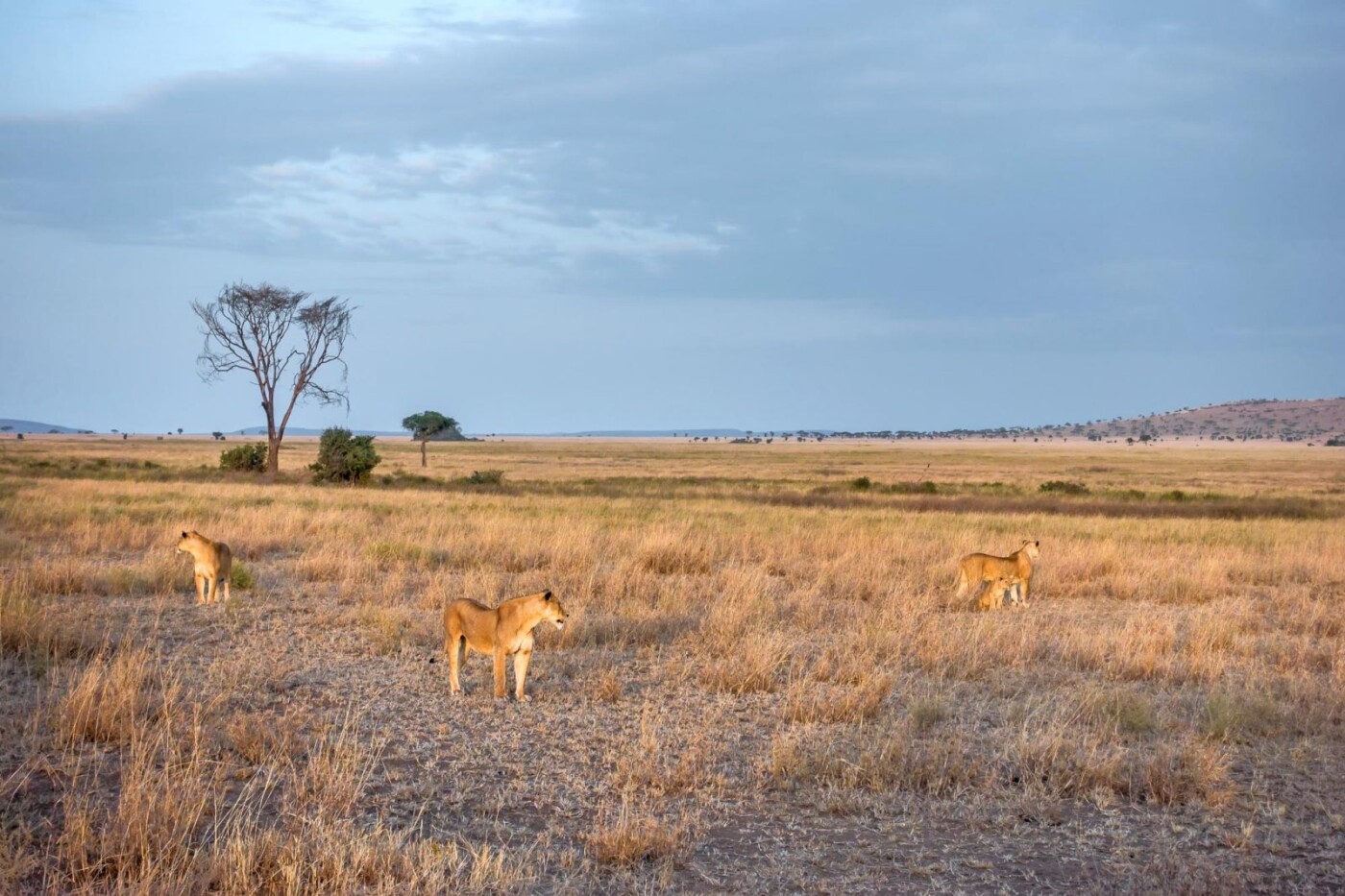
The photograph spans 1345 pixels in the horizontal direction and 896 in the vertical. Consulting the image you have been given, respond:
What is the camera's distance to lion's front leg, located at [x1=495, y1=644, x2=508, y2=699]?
8672 millimetres

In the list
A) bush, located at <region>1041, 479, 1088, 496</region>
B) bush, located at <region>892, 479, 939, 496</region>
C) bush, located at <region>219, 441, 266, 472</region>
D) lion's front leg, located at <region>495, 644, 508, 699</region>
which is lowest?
bush, located at <region>1041, 479, 1088, 496</region>

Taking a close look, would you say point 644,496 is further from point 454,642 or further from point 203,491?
point 454,642

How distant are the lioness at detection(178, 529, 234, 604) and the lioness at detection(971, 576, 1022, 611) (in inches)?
382

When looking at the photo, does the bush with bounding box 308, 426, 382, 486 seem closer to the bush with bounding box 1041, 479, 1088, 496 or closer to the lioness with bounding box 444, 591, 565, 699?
the bush with bounding box 1041, 479, 1088, 496

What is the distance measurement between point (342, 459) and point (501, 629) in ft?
126

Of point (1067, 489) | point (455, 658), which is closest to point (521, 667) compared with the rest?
point (455, 658)

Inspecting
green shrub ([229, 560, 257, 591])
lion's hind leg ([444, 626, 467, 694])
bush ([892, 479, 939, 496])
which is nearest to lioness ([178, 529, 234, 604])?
green shrub ([229, 560, 257, 591])

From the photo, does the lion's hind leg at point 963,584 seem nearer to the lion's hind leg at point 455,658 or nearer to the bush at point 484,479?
the lion's hind leg at point 455,658

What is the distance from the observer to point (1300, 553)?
19.9 m

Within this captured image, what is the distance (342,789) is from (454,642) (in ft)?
9.88

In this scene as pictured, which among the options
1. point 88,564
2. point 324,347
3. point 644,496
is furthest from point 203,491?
point 324,347

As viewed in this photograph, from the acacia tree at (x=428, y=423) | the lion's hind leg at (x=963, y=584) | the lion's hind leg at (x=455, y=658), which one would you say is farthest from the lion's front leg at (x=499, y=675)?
the acacia tree at (x=428, y=423)

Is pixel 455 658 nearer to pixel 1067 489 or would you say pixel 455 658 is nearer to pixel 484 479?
pixel 484 479

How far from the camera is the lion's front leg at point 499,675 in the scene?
8.67 meters
